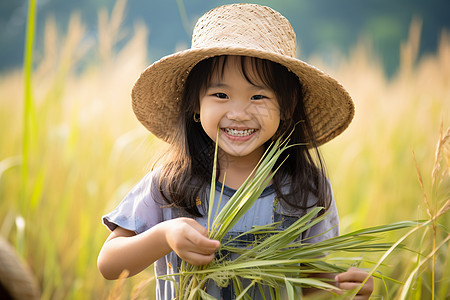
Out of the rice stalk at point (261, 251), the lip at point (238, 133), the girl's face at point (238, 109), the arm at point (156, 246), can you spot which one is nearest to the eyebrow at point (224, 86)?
the girl's face at point (238, 109)

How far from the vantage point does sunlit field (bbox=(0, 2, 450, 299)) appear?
2.06 meters

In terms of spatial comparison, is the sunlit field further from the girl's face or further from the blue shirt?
the girl's face

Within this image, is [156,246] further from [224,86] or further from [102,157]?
[102,157]

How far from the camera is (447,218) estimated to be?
7.38 feet

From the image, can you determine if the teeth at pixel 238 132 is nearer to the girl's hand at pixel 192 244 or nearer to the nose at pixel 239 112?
Answer: the nose at pixel 239 112

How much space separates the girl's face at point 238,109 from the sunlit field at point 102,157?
39 cm

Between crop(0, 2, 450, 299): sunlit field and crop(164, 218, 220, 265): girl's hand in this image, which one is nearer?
crop(164, 218, 220, 265): girl's hand

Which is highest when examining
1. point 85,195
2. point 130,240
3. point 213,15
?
point 213,15

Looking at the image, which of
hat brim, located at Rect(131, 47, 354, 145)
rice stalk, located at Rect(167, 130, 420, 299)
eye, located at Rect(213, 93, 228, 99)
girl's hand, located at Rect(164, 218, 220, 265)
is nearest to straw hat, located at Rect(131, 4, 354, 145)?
hat brim, located at Rect(131, 47, 354, 145)

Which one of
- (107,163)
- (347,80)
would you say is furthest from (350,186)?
(107,163)

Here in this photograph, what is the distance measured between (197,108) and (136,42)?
1.23m

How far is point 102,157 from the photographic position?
8.11 feet

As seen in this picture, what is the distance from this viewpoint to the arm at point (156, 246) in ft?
3.34

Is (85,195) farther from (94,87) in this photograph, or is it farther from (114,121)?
(94,87)
